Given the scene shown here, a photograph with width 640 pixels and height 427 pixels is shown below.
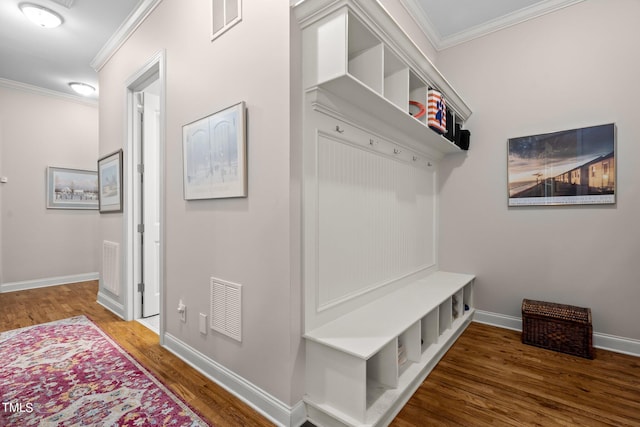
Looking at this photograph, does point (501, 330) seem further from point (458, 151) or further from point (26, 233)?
point (26, 233)

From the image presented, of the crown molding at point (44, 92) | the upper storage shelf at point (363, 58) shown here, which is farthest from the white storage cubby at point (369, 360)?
the crown molding at point (44, 92)

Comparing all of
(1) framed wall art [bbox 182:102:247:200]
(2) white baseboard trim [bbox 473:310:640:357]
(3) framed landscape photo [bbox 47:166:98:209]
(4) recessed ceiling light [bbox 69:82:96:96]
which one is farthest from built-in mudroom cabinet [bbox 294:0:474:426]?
(3) framed landscape photo [bbox 47:166:98:209]

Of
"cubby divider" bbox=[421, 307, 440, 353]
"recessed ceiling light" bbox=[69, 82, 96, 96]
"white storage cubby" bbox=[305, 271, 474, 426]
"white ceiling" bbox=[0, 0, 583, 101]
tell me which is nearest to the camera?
"white storage cubby" bbox=[305, 271, 474, 426]

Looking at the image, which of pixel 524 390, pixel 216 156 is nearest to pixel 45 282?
pixel 216 156

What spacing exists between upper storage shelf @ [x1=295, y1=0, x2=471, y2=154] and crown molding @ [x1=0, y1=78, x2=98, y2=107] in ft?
16.3

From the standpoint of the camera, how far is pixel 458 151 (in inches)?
123

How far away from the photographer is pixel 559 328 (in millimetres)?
2414

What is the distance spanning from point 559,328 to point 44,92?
6939mm

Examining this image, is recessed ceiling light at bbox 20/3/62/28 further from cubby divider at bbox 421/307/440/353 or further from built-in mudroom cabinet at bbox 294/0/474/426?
cubby divider at bbox 421/307/440/353

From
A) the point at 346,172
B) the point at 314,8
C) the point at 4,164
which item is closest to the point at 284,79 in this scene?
the point at 314,8

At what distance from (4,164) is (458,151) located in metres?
5.94

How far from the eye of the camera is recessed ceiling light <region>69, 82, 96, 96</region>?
169 inches

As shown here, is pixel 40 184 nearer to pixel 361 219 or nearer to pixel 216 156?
pixel 216 156

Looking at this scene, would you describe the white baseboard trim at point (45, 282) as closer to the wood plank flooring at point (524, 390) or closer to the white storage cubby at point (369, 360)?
the white storage cubby at point (369, 360)
